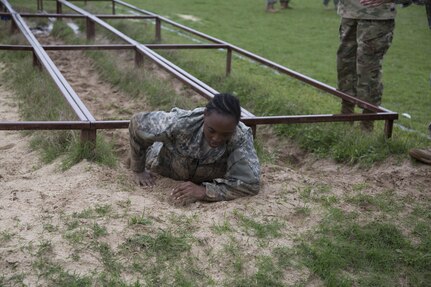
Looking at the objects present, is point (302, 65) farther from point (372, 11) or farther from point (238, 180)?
point (238, 180)

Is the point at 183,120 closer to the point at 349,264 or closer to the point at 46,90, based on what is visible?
the point at 349,264

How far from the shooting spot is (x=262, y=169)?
163 inches

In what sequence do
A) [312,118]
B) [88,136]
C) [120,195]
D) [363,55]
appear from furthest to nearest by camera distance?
[363,55], [312,118], [88,136], [120,195]

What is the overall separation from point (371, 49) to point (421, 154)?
1.28 m

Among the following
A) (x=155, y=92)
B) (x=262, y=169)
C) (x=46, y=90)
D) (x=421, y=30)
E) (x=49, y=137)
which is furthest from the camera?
(x=421, y=30)

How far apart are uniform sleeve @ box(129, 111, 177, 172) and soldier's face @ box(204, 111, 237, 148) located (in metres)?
0.28

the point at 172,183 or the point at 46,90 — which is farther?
the point at 46,90

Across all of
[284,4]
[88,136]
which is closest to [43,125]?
[88,136]

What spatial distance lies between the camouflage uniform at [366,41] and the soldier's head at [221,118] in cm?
228

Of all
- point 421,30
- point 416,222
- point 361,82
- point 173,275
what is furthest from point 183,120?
point 421,30

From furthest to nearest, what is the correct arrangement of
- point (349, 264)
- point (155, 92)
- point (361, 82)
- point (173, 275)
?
point (155, 92) → point (361, 82) → point (349, 264) → point (173, 275)

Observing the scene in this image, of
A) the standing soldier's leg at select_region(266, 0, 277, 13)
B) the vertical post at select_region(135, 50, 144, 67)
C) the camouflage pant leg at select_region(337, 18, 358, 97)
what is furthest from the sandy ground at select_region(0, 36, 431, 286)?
the standing soldier's leg at select_region(266, 0, 277, 13)

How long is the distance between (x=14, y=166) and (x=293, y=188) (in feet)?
5.94

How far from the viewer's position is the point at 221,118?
330 centimetres
